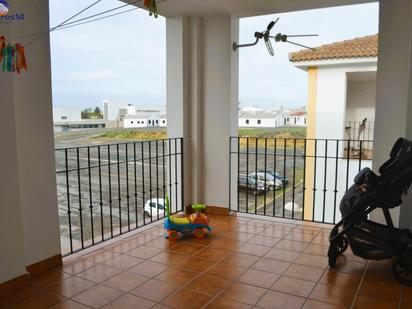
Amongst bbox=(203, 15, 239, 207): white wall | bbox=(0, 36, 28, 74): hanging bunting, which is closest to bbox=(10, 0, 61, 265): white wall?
bbox=(0, 36, 28, 74): hanging bunting

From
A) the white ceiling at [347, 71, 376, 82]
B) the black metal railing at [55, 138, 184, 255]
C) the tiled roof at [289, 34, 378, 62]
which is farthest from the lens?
the white ceiling at [347, 71, 376, 82]

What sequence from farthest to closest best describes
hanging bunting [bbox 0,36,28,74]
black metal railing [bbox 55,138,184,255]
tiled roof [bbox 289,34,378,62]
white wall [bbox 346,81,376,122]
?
1. white wall [bbox 346,81,376,122]
2. tiled roof [bbox 289,34,378,62]
3. black metal railing [bbox 55,138,184,255]
4. hanging bunting [bbox 0,36,28,74]

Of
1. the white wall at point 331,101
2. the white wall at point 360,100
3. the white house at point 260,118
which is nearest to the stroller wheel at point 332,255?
the white house at point 260,118

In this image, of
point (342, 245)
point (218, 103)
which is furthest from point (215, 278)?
point (218, 103)

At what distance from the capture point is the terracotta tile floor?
88.7 inches

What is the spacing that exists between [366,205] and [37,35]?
2856 millimetres

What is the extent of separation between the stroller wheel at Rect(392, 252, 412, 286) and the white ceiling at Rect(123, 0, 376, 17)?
2.57 meters

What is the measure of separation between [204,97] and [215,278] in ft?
8.16

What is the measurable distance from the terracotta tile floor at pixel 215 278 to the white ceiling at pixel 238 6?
99.2 inches

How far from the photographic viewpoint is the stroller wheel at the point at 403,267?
8.09 ft

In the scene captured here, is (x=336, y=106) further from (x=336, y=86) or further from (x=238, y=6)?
(x=238, y=6)

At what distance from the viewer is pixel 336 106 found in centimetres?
798

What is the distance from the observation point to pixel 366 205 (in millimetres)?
2549

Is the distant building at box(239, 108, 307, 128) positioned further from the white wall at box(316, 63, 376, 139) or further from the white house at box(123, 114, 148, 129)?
the white wall at box(316, 63, 376, 139)
